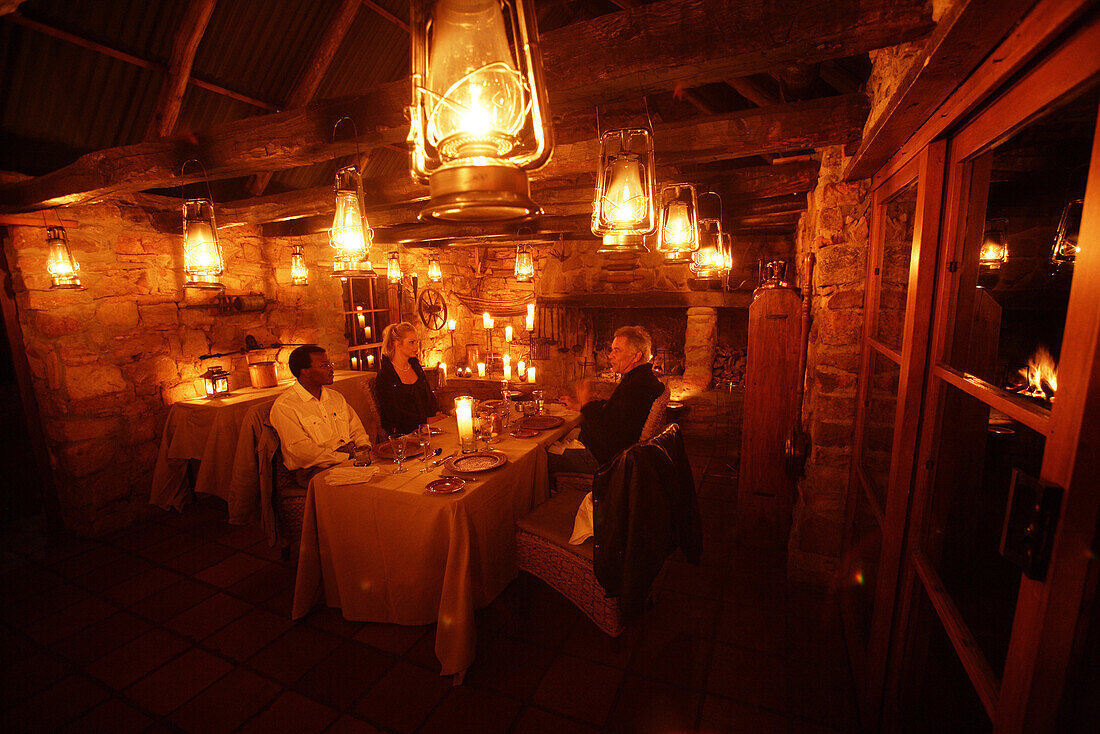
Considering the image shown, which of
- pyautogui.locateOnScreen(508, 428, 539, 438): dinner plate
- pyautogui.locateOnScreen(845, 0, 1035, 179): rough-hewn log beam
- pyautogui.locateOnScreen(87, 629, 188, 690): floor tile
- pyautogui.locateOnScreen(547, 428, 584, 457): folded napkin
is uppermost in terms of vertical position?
pyautogui.locateOnScreen(845, 0, 1035, 179): rough-hewn log beam

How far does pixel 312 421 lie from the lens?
2.89m

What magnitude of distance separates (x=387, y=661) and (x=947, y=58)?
294 cm

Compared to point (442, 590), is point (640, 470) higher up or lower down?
higher up

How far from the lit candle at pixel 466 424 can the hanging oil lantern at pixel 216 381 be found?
2504 mm

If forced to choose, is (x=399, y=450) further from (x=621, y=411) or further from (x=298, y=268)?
(x=298, y=268)

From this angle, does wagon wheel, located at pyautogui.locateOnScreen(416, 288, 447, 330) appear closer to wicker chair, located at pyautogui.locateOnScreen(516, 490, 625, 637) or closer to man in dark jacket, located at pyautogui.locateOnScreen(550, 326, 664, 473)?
man in dark jacket, located at pyautogui.locateOnScreen(550, 326, 664, 473)

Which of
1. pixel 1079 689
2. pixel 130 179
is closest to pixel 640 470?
pixel 1079 689

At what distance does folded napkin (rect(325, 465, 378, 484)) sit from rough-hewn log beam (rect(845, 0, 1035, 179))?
2.51 m

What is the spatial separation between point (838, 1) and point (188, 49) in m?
3.39

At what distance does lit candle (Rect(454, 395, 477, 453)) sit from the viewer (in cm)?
268

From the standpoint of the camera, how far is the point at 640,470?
79.8 inches

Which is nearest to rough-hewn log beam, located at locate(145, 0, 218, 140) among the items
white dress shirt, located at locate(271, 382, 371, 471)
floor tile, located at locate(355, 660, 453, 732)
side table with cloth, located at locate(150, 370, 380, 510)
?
white dress shirt, located at locate(271, 382, 371, 471)

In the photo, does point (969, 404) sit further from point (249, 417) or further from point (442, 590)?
point (249, 417)

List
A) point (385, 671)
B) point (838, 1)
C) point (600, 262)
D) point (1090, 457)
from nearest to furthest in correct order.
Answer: point (1090, 457), point (838, 1), point (385, 671), point (600, 262)
